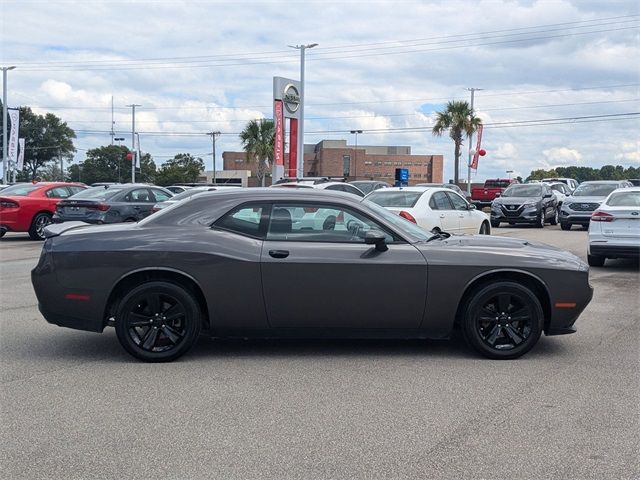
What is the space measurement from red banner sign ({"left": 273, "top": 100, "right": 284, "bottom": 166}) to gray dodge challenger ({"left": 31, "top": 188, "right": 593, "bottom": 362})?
2958cm

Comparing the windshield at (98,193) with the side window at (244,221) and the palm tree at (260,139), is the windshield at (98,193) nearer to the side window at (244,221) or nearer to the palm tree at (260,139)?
the side window at (244,221)

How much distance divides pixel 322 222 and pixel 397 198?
785 cm

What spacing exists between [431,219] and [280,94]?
25805 mm

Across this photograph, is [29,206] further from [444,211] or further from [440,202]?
[444,211]

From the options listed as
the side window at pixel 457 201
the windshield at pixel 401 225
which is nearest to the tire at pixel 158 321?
the windshield at pixel 401 225

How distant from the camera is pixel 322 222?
624 cm

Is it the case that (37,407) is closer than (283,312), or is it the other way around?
(37,407)

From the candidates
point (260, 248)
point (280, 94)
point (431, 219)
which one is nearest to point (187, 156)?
point (280, 94)

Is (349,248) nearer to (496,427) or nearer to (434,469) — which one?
(496,427)

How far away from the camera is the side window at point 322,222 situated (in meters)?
6.22

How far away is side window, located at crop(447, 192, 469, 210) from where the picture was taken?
47.6 ft

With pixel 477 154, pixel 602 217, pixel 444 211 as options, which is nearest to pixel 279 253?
pixel 444 211

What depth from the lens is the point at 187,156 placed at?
9250 centimetres

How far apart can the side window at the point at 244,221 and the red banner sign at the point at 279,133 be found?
96.7ft
